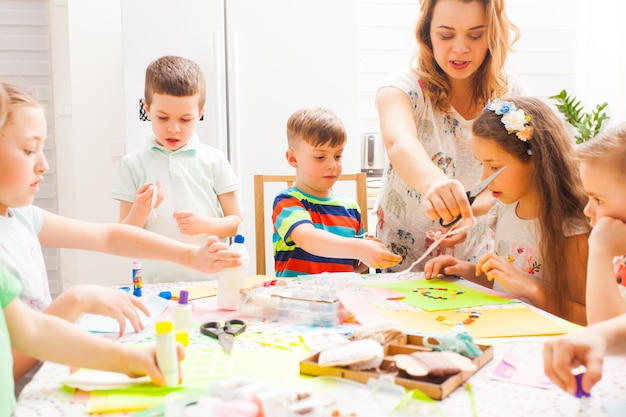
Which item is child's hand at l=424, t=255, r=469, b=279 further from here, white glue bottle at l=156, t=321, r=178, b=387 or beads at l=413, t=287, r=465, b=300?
white glue bottle at l=156, t=321, r=178, b=387

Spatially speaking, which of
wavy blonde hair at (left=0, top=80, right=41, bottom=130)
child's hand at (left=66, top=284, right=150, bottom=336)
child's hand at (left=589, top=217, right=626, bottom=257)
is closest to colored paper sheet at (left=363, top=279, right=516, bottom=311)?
child's hand at (left=589, top=217, right=626, bottom=257)

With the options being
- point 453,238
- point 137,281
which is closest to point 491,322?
point 453,238

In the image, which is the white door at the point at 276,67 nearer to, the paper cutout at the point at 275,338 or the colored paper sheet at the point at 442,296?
the colored paper sheet at the point at 442,296

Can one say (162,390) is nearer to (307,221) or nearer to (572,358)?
(572,358)

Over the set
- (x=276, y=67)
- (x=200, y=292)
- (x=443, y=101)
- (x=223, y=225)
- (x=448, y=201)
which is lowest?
(x=200, y=292)

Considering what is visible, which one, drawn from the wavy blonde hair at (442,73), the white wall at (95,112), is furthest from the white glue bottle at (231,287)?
the white wall at (95,112)

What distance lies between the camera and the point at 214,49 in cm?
243

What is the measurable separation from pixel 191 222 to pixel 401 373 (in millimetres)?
920

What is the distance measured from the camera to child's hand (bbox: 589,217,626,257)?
1055 mm

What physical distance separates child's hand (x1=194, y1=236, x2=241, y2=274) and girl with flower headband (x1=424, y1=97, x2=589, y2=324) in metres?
0.55

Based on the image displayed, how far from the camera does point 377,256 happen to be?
4.58ft

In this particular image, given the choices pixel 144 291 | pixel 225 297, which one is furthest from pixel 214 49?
pixel 225 297

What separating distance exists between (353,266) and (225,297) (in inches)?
24.3

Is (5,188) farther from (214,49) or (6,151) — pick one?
A: (214,49)
